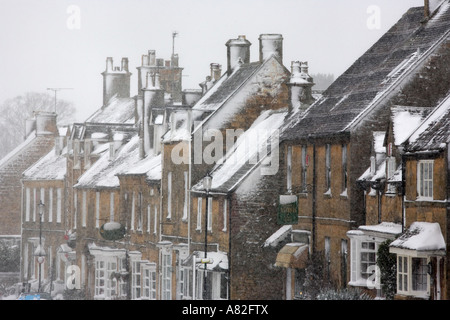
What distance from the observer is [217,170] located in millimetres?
40281

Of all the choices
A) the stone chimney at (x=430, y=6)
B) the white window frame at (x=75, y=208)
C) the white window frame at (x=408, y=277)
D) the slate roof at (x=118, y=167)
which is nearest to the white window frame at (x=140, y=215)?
the slate roof at (x=118, y=167)

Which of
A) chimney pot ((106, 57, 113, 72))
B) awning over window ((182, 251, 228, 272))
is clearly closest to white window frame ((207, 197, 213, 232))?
awning over window ((182, 251, 228, 272))

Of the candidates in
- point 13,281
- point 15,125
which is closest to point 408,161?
point 13,281

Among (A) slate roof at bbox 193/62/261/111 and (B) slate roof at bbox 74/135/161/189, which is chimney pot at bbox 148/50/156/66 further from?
(A) slate roof at bbox 193/62/261/111

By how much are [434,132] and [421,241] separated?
249cm

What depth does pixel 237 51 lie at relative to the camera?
146 feet

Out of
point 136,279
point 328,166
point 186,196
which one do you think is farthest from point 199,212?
point 328,166

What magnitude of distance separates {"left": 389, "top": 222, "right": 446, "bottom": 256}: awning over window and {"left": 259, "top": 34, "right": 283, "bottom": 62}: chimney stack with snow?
1550cm

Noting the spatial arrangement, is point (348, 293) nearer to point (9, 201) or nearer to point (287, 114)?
point (287, 114)

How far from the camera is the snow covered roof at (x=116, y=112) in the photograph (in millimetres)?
55750

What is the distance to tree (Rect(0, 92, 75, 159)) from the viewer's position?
59625mm

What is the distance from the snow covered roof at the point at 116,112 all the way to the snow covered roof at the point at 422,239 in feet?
92.6

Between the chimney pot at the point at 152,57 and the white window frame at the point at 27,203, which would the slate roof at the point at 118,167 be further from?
the white window frame at the point at 27,203

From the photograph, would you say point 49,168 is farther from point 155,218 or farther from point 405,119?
point 405,119
